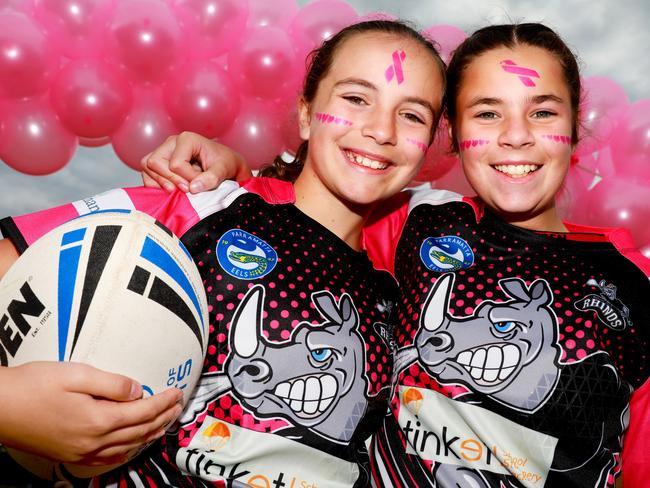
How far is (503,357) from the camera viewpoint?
142cm

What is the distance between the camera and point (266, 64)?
2949 millimetres

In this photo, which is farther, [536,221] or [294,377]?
[536,221]

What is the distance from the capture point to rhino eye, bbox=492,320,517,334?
1.44 m

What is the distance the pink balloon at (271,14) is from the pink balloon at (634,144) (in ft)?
6.16

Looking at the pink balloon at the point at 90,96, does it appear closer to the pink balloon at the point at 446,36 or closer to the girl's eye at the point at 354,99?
the pink balloon at the point at 446,36

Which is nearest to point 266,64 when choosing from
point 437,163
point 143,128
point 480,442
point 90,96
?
point 143,128

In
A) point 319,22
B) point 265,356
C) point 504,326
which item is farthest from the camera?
point 319,22

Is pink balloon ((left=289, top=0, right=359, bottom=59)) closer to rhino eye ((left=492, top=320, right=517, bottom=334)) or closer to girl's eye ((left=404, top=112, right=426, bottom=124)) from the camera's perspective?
girl's eye ((left=404, top=112, right=426, bottom=124))

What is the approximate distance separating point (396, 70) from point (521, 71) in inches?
14.3

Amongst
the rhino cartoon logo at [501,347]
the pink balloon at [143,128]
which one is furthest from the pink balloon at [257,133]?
the rhino cartoon logo at [501,347]

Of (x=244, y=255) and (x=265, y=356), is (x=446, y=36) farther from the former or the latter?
(x=265, y=356)

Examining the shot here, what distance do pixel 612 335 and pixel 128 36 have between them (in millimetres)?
2503

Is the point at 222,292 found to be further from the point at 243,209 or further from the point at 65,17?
the point at 65,17

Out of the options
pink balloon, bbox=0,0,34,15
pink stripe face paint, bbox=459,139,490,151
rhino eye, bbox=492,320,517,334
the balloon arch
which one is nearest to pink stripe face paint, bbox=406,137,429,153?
pink stripe face paint, bbox=459,139,490,151
